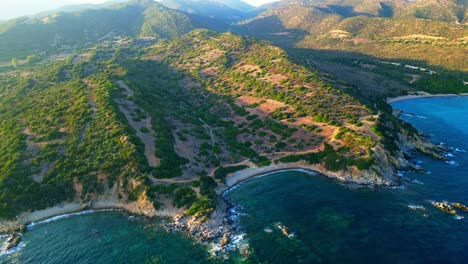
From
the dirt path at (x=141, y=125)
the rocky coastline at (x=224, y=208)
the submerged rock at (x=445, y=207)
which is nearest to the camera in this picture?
the rocky coastline at (x=224, y=208)

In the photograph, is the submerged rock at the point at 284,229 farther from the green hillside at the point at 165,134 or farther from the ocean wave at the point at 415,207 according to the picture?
the ocean wave at the point at 415,207

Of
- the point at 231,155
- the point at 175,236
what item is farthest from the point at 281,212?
the point at 231,155

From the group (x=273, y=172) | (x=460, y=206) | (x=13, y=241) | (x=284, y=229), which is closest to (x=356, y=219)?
(x=284, y=229)

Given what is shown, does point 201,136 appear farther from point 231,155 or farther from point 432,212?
point 432,212

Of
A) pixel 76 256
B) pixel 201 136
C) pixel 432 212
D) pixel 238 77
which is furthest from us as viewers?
pixel 238 77

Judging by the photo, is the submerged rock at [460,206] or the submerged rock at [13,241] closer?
the submerged rock at [13,241]

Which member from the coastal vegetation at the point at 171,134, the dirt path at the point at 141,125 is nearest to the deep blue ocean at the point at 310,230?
the coastal vegetation at the point at 171,134

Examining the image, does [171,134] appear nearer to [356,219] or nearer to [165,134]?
[165,134]
